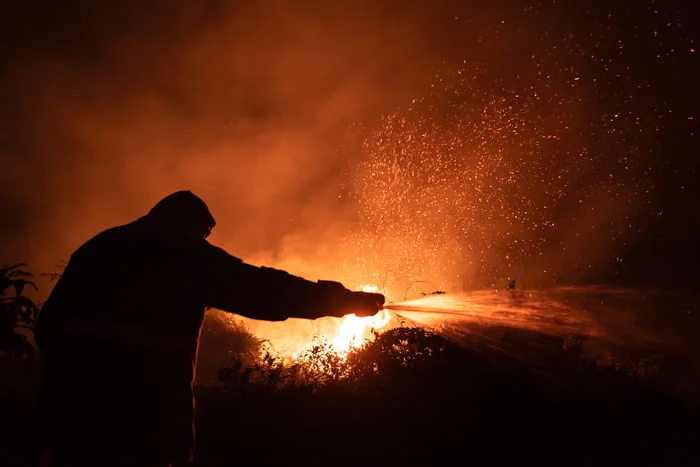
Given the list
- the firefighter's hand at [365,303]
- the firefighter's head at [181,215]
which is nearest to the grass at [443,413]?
the firefighter's hand at [365,303]

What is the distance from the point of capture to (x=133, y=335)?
7.41ft

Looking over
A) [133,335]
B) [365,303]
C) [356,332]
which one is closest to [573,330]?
[356,332]

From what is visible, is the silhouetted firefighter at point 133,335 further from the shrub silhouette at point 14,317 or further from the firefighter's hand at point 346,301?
the shrub silhouette at point 14,317

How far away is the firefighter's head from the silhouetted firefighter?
220 mm

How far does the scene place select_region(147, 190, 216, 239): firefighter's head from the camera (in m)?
2.77

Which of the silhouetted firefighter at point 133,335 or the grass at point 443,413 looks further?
the grass at point 443,413

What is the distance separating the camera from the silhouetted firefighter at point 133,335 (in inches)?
87.8

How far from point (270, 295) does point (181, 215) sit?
851mm

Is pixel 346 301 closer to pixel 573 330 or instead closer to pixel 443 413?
pixel 443 413

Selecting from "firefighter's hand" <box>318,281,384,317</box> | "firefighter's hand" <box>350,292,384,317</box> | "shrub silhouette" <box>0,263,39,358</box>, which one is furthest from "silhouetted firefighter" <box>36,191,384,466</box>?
"shrub silhouette" <box>0,263,39,358</box>

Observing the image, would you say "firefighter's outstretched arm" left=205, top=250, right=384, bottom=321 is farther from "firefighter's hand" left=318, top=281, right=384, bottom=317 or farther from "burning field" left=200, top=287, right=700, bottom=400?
"burning field" left=200, top=287, right=700, bottom=400

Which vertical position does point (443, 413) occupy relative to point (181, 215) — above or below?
below

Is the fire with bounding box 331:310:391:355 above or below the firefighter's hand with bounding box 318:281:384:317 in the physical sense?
above

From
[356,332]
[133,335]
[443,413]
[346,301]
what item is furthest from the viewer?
[356,332]
